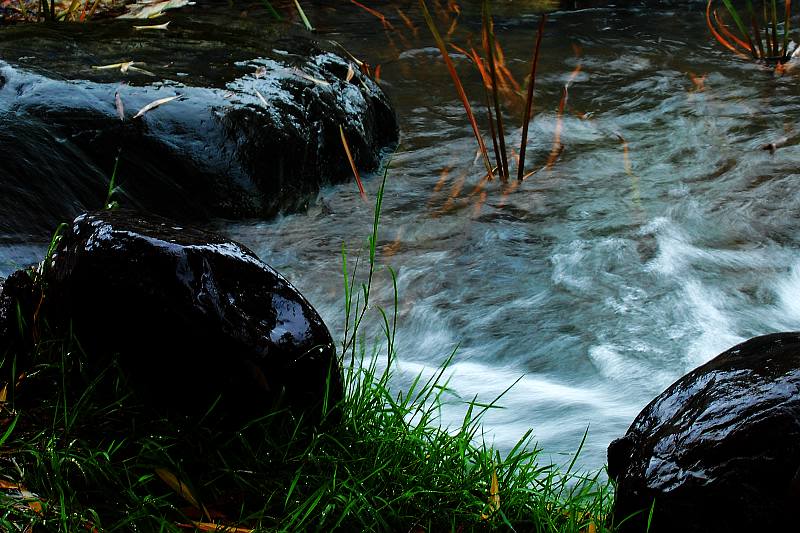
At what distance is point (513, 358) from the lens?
140 inches

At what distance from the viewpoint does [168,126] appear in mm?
4359

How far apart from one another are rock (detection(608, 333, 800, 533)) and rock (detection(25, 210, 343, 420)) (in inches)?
36.1

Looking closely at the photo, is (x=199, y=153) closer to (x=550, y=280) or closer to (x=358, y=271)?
(x=358, y=271)

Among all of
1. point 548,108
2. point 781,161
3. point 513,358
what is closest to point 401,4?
point 548,108

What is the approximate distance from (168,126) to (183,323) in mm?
2221

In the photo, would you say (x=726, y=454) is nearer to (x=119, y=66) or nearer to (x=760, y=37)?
(x=119, y=66)

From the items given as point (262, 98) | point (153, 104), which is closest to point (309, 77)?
point (262, 98)

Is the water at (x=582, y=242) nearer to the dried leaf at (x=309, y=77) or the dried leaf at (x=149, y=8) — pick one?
the dried leaf at (x=309, y=77)

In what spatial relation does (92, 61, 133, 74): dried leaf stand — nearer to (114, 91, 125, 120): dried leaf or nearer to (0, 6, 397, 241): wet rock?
(0, 6, 397, 241): wet rock

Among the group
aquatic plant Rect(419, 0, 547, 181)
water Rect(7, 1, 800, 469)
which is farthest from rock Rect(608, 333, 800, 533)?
aquatic plant Rect(419, 0, 547, 181)

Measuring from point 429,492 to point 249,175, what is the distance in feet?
8.57

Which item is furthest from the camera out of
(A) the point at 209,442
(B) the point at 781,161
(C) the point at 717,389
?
(B) the point at 781,161

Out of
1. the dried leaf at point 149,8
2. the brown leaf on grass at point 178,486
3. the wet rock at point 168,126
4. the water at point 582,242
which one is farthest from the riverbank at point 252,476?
the dried leaf at point 149,8

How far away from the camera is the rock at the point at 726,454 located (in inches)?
78.6
